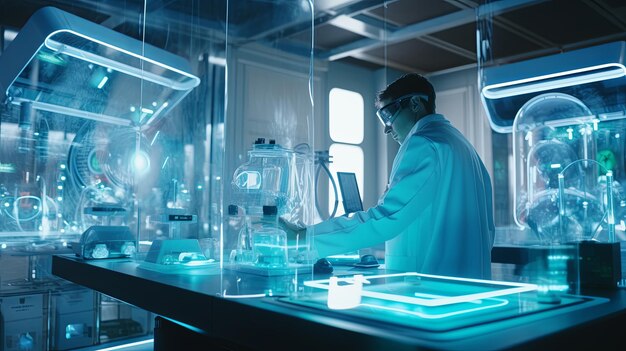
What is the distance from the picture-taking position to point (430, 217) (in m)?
1.91

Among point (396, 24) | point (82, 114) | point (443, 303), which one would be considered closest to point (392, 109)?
point (443, 303)

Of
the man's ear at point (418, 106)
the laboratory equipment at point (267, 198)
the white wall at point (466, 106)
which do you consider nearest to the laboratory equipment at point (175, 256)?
the laboratory equipment at point (267, 198)

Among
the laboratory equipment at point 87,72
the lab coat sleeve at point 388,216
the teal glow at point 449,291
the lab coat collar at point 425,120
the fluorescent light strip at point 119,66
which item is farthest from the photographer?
the fluorescent light strip at point 119,66

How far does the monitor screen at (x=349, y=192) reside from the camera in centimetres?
213

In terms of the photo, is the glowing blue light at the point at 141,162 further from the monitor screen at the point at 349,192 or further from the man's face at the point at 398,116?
the man's face at the point at 398,116

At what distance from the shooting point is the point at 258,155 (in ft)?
5.23

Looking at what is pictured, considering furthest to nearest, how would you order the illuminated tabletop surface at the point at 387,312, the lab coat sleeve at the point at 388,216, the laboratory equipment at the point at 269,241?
the lab coat sleeve at the point at 388,216, the laboratory equipment at the point at 269,241, the illuminated tabletop surface at the point at 387,312

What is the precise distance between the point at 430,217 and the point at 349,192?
40 cm

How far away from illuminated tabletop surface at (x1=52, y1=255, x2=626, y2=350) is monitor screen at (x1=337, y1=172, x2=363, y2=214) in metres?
0.77

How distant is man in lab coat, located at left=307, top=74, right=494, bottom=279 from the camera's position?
172 centimetres

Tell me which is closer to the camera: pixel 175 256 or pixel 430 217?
pixel 175 256

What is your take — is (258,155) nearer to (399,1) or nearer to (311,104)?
(311,104)

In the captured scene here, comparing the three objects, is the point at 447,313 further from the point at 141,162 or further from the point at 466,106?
the point at 466,106

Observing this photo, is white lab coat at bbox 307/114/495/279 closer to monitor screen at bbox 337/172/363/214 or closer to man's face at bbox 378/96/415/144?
man's face at bbox 378/96/415/144
